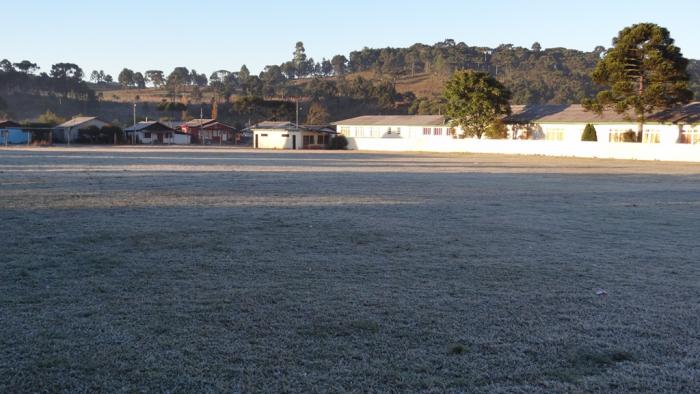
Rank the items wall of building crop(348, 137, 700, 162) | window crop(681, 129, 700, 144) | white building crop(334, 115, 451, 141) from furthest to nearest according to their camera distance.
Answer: white building crop(334, 115, 451, 141)
window crop(681, 129, 700, 144)
wall of building crop(348, 137, 700, 162)

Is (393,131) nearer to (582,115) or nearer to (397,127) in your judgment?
(397,127)

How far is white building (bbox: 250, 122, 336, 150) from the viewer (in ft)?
232

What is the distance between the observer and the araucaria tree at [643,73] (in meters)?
45.5

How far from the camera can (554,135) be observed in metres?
58.7

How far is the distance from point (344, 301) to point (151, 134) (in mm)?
82485

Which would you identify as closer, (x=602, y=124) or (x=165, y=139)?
(x=602, y=124)

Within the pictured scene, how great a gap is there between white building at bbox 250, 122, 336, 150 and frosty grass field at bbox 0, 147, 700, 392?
58313mm

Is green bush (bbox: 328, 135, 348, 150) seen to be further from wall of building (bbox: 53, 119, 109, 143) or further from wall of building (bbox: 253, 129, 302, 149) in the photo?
wall of building (bbox: 53, 119, 109, 143)

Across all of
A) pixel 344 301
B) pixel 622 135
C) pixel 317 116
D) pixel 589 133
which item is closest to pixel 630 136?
pixel 622 135

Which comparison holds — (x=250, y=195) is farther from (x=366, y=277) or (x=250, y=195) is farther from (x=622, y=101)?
(x=622, y=101)

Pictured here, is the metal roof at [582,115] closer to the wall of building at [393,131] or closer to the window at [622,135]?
the window at [622,135]

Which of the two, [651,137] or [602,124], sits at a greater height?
[602,124]

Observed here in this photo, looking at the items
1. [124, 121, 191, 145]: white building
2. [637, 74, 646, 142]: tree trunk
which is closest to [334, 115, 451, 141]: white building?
[637, 74, 646, 142]: tree trunk

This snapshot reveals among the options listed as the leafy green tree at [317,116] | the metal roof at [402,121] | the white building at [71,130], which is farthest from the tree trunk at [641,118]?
Result: the white building at [71,130]
